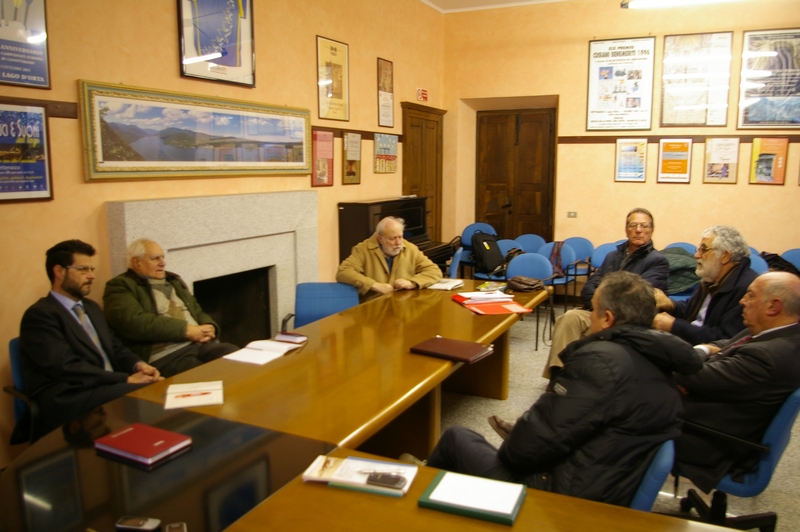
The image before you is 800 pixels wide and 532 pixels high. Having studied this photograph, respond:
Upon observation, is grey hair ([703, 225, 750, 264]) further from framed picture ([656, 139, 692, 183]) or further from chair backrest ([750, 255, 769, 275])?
framed picture ([656, 139, 692, 183])

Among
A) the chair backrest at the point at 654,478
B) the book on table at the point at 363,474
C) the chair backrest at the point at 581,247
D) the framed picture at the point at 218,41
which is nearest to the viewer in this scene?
the book on table at the point at 363,474

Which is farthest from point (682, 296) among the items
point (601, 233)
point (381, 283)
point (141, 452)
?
point (141, 452)

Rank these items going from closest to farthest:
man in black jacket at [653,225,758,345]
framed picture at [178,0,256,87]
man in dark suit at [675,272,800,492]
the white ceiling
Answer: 1. man in dark suit at [675,272,800,492]
2. man in black jacket at [653,225,758,345]
3. framed picture at [178,0,256,87]
4. the white ceiling

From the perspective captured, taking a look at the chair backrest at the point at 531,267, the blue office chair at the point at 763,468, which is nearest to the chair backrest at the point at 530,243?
the chair backrest at the point at 531,267

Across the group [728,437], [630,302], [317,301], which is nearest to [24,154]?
[317,301]

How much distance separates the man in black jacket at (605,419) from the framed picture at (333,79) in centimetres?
430

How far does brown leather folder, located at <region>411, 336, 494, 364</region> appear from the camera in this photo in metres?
2.75

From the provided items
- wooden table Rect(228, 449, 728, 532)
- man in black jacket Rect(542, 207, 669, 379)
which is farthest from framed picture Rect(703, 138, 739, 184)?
wooden table Rect(228, 449, 728, 532)

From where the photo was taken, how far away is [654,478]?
1757 millimetres

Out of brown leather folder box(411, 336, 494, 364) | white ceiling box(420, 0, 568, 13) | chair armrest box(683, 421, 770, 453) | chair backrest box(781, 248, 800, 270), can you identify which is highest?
white ceiling box(420, 0, 568, 13)

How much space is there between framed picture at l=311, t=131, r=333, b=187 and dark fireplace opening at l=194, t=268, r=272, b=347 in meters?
1.05

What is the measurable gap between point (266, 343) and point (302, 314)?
0.98 m

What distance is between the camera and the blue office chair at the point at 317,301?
156 inches

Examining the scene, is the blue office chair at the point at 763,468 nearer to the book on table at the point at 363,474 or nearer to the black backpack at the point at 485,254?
the book on table at the point at 363,474
